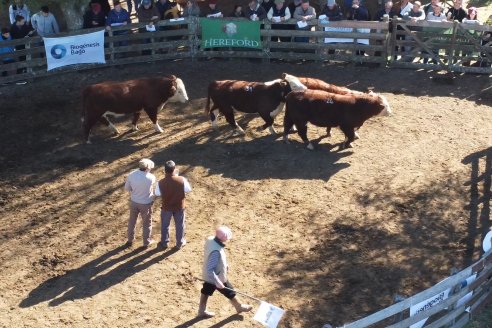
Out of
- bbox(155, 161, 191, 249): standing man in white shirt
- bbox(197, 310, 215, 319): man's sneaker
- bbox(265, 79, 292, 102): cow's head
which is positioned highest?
bbox(265, 79, 292, 102): cow's head

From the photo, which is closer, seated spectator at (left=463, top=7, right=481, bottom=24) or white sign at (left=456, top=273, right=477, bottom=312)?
white sign at (left=456, top=273, right=477, bottom=312)

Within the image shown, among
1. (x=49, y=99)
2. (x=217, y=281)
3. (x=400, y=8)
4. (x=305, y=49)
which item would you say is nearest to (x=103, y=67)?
(x=49, y=99)

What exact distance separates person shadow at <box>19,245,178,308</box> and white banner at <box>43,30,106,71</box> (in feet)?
25.8

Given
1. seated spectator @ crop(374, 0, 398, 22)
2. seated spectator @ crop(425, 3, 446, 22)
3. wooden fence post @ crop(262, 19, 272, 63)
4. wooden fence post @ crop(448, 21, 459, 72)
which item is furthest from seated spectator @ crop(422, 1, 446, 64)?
wooden fence post @ crop(262, 19, 272, 63)

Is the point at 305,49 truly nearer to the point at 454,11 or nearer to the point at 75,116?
the point at 454,11

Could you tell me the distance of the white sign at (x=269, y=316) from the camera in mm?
7938

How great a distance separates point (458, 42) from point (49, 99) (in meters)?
10.4

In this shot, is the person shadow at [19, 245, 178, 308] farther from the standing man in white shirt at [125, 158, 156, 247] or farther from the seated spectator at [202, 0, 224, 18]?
the seated spectator at [202, 0, 224, 18]

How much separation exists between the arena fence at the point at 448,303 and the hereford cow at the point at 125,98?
736 centimetres

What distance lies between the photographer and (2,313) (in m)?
9.28

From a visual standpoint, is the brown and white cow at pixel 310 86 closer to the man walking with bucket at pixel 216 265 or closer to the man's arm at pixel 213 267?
the man walking with bucket at pixel 216 265

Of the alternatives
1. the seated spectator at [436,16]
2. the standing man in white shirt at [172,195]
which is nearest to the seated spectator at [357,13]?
the seated spectator at [436,16]

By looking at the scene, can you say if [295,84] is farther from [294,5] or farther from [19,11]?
[19,11]

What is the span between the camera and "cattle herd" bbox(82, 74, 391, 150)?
43.4 feet
